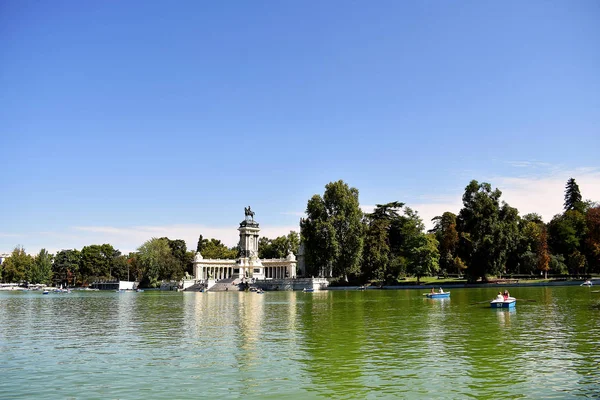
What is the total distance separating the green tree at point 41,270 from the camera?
131625mm

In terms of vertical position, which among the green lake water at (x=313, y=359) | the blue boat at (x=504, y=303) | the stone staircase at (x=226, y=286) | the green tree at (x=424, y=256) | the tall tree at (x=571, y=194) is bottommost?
the stone staircase at (x=226, y=286)

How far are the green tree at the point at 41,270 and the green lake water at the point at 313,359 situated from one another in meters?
113

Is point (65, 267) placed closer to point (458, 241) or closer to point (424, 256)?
point (424, 256)

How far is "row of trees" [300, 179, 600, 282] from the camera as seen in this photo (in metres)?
73.5

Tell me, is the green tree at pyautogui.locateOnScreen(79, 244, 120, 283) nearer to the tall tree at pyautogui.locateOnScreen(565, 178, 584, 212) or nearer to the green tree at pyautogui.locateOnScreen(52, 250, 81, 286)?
the green tree at pyautogui.locateOnScreen(52, 250, 81, 286)

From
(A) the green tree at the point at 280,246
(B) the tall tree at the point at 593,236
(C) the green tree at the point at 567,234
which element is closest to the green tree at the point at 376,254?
(C) the green tree at the point at 567,234

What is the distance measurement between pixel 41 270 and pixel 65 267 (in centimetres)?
615

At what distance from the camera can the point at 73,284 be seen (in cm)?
14162

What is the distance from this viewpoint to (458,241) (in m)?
83.6

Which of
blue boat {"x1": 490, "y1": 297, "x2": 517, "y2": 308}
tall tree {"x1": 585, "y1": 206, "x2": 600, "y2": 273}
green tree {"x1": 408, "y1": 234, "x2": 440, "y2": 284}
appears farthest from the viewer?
green tree {"x1": 408, "y1": 234, "x2": 440, "y2": 284}

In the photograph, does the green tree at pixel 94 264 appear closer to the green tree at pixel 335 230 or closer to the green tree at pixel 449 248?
the green tree at pixel 335 230

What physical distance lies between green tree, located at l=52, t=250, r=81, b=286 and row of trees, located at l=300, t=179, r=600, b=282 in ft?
250

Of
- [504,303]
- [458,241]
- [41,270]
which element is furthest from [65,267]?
[504,303]

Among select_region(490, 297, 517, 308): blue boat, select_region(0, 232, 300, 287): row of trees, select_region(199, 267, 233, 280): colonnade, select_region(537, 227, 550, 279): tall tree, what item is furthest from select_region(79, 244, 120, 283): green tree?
select_region(490, 297, 517, 308): blue boat
